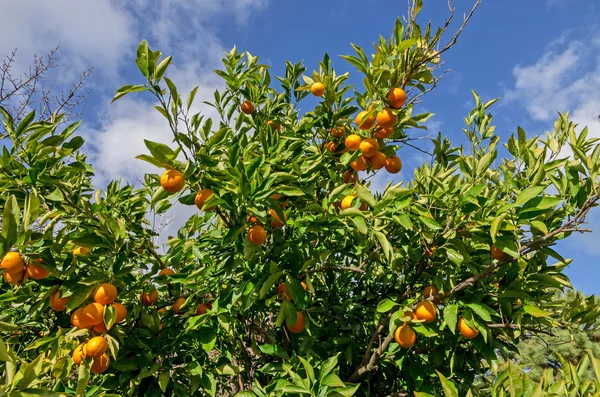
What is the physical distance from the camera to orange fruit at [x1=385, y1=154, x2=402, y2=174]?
210 cm

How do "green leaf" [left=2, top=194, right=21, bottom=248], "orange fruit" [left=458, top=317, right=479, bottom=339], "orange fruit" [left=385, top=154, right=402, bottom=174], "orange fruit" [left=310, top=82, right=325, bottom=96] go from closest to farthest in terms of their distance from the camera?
"green leaf" [left=2, top=194, right=21, bottom=248]
"orange fruit" [left=458, top=317, right=479, bottom=339]
"orange fruit" [left=385, top=154, right=402, bottom=174]
"orange fruit" [left=310, top=82, right=325, bottom=96]

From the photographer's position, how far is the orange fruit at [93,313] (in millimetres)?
1463

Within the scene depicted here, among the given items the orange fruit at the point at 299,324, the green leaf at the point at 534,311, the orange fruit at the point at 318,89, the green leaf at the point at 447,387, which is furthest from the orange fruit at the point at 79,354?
the green leaf at the point at 534,311

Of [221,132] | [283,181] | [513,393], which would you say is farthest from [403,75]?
[513,393]

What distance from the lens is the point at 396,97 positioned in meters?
1.83

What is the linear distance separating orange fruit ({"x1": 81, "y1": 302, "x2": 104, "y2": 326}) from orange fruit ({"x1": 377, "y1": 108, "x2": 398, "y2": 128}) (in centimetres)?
142

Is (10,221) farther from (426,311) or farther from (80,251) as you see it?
(426,311)

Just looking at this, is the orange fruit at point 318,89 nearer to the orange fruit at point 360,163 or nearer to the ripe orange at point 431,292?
the orange fruit at point 360,163

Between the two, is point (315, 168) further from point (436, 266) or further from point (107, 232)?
point (107, 232)

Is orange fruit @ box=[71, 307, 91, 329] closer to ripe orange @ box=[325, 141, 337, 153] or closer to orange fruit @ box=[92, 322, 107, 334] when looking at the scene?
orange fruit @ box=[92, 322, 107, 334]

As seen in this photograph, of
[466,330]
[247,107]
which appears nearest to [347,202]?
[466,330]

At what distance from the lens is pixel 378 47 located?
1946 millimetres

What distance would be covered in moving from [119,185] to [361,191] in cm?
169

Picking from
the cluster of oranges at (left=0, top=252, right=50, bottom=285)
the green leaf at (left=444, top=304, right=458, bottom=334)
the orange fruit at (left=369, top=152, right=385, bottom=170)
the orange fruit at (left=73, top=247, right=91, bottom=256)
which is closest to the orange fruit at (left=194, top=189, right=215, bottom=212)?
the cluster of oranges at (left=0, top=252, right=50, bottom=285)
